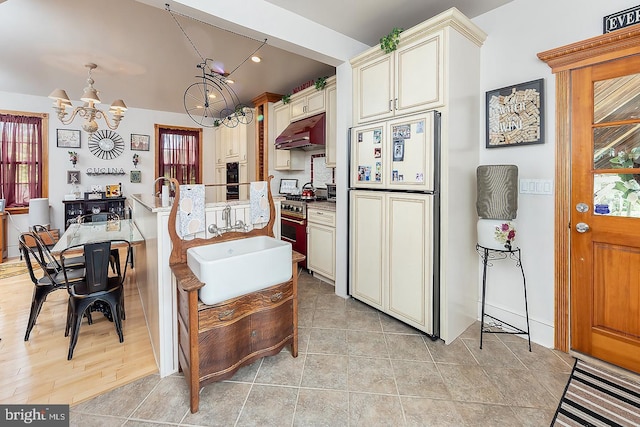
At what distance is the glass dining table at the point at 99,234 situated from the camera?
2.57 meters

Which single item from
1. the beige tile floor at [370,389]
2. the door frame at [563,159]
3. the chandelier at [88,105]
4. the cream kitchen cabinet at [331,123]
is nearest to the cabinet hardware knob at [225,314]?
the beige tile floor at [370,389]

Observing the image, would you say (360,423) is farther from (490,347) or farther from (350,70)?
(350,70)

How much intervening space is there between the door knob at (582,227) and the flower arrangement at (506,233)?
386 millimetres

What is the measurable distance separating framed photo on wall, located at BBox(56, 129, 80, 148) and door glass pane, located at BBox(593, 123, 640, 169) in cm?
708

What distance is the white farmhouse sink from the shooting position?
1.55 meters

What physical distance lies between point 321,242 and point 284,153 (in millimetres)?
1792

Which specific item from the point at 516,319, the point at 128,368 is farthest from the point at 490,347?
the point at 128,368

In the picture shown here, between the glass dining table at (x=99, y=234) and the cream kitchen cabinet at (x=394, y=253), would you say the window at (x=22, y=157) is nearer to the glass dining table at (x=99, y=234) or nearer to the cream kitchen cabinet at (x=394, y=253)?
the glass dining table at (x=99, y=234)

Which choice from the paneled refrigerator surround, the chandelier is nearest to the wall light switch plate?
the paneled refrigerator surround

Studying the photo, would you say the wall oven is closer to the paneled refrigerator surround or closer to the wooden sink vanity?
the paneled refrigerator surround

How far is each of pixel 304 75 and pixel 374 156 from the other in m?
2.03

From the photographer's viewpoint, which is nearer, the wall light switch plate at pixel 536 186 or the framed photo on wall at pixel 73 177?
the wall light switch plate at pixel 536 186

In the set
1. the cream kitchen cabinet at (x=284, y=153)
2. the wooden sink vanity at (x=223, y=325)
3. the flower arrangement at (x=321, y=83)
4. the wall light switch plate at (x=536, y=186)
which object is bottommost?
the wooden sink vanity at (x=223, y=325)

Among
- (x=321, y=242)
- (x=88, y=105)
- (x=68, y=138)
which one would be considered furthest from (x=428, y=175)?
(x=68, y=138)
